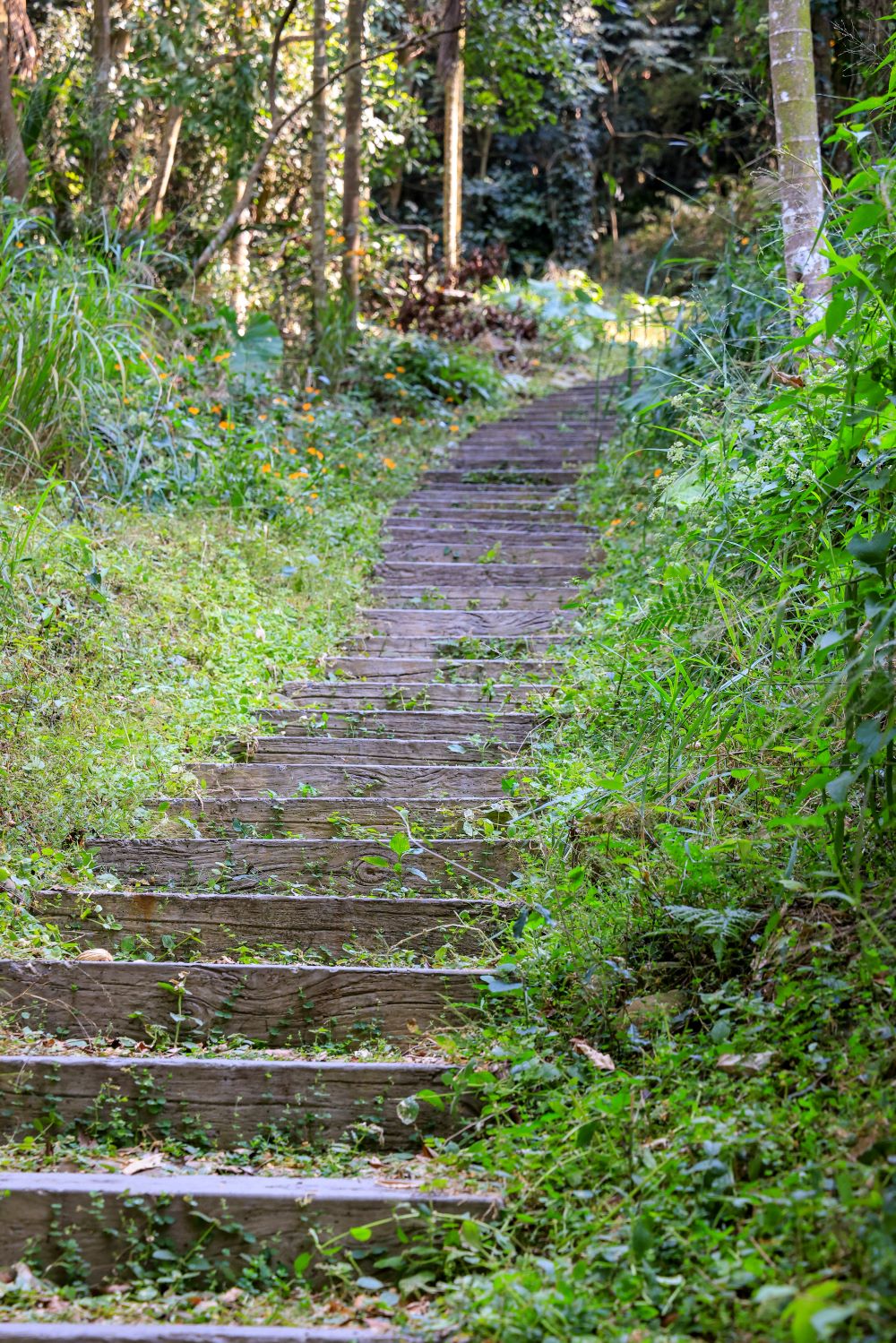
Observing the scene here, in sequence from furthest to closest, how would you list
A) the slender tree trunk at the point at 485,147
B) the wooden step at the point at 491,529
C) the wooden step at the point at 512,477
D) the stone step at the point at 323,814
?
the slender tree trunk at the point at 485,147, the wooden step at the point at 512,477, the wooden step at the point at 491,529, the stone step at the point at 323,814

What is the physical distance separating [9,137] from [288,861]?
5.52 meters

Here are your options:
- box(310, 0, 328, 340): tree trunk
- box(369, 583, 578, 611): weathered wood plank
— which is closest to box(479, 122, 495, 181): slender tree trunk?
box(310, 0, 328, 340): tree trunk

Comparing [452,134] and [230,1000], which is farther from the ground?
[452,134]

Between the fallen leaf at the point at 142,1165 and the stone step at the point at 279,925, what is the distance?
61 centimetres

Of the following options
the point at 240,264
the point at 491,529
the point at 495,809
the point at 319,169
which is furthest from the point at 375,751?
the point at 240,264

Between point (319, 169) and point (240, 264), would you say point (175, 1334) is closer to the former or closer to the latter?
point (319, 169)

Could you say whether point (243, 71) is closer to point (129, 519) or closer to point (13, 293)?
point (13, 293)

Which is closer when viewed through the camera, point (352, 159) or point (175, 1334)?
point (175, 1334)

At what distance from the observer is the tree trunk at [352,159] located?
812 cm

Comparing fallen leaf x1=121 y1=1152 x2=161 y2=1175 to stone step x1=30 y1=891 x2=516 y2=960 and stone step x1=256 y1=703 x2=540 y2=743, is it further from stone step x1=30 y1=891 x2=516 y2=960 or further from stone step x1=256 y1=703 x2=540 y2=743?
stone step x1=256 y1=703 x2=540 y2=743

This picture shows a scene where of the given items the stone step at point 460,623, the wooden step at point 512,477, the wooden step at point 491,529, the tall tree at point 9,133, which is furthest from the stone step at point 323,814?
the tall tree at point 9,133

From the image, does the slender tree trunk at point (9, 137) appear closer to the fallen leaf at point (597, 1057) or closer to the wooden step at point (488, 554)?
the wooden step at point (488, 554)

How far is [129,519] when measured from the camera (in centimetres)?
489

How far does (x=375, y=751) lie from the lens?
143 inches
